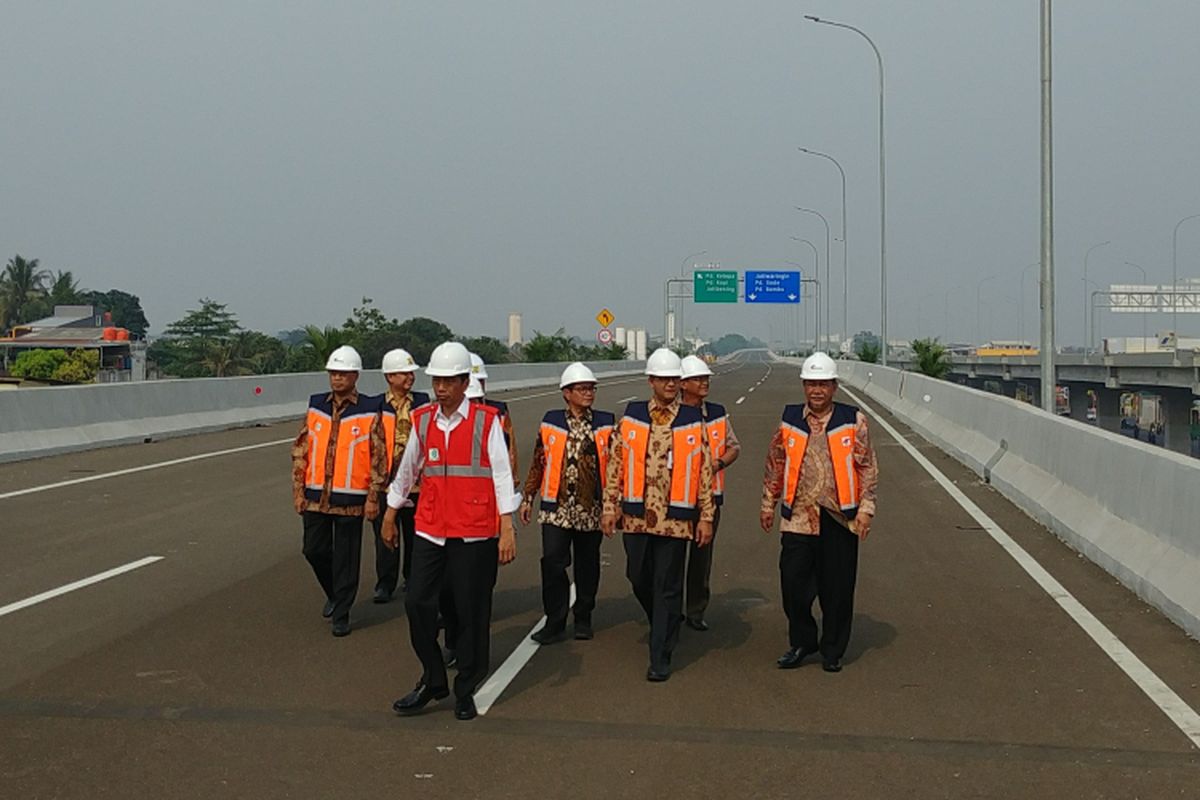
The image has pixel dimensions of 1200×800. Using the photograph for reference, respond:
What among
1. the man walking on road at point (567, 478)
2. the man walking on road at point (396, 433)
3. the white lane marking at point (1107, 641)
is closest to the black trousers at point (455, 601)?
the man walking on road at point (567, 478)

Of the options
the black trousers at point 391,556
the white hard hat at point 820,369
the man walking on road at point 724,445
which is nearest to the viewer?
the white hard hat at point 820,369

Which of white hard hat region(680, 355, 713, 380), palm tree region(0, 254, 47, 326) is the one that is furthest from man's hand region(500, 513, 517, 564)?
palm tree region(0, 254, 47, 326)

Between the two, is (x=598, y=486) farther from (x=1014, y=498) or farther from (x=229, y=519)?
(x=1014, y=498)

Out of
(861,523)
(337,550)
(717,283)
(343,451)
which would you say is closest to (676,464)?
(861,523)

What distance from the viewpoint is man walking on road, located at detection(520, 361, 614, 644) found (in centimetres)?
818

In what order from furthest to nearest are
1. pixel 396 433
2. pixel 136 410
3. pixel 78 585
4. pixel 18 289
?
1. pixel 18 289
2. pixel 136 410
3. pixel 78 585
4. pixel 396 433

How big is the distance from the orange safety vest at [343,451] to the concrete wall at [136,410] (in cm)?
1206

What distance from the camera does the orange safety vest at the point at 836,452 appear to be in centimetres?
755

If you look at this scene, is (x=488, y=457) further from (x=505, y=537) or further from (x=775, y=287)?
(x=775, y=287)

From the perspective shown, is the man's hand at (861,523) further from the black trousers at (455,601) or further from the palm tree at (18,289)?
the palm tree at (18,289)

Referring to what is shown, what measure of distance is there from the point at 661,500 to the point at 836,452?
38.6 inches

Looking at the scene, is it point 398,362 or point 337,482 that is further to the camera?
point 398,362

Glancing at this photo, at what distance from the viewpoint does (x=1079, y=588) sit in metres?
9.98

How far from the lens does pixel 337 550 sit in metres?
8.59
